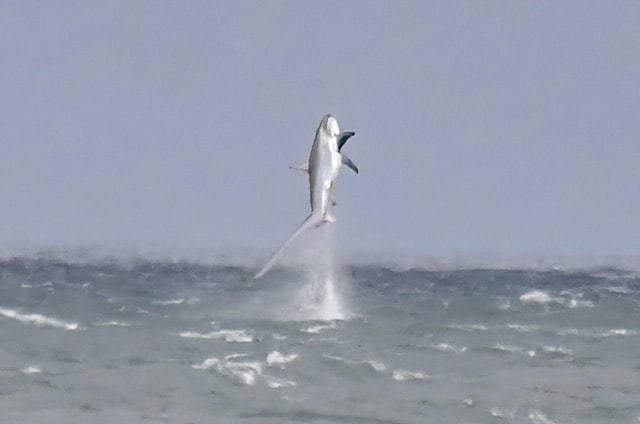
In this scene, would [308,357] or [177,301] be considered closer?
[308,357]

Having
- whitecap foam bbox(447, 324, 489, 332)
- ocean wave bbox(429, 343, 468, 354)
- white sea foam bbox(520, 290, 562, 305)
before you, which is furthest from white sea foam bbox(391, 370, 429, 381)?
white sea foam bbox(520, 290, 562, 305)

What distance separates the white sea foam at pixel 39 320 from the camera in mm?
38344

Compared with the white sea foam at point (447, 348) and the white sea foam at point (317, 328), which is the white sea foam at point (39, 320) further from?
the white sea foam at point (447, 348)

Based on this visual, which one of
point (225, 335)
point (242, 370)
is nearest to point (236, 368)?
point (242, 370)

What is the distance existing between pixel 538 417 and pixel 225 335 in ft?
45.9

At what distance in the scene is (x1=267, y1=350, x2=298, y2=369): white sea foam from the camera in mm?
30141

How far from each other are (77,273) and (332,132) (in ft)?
220

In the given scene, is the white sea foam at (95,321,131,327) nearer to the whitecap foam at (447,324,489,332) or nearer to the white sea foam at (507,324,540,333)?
the whitecap foam at (447,324,489,332)

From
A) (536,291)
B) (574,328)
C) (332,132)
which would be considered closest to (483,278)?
(536,291)

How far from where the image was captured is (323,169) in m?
10.2

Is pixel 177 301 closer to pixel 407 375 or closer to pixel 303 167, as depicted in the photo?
pixel 407 375

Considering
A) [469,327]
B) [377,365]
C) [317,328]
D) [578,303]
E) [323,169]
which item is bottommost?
[377,365]

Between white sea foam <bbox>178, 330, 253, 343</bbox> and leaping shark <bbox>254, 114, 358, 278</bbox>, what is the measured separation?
24.6 metres

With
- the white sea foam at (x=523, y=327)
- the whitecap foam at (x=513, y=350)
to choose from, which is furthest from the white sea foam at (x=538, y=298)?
the whitecap foam at (x=513, y=350)
